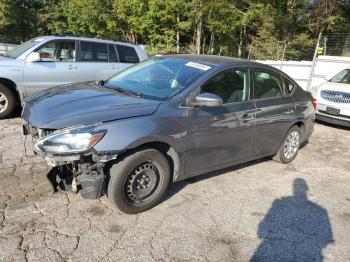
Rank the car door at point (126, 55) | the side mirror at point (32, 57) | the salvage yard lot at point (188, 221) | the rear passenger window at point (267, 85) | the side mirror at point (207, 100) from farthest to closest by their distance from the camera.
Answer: the car door at point (126, 55) < the side mirror at point (32, 57) < the rear passenger window at point (267, 85) < the side mirror at point (207, 100) < the salvage yard lot at point (188, 221)

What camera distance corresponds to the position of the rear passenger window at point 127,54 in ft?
29.2

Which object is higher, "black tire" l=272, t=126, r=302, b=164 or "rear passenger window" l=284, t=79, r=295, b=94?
"rear passenger window" l=284, t=79, r=295, b=94

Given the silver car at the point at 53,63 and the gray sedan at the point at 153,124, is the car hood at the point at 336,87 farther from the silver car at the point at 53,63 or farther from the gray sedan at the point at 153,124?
the silver car at the point at 53,63

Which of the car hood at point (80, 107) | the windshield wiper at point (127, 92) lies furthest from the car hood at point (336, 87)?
the car hood at point (80, 107)

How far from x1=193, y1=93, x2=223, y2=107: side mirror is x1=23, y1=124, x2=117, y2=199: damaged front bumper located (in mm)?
1171

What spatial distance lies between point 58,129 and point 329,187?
4021 mm

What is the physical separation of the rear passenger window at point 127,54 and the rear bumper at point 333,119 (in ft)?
16.5

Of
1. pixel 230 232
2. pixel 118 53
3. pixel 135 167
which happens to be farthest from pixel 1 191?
pixel 118 53

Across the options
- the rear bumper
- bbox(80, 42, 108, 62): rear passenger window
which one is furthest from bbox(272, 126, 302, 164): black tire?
bbox(80, 42, 108, 62): rear passenger window

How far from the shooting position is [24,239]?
134 inches

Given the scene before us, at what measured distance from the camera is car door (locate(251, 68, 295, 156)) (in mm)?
5195

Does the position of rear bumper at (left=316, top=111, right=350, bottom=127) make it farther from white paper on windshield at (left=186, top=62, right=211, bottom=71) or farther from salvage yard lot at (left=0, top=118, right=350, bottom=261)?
white paper on windshield at (left=186, top=62, right=211, bottom=71)

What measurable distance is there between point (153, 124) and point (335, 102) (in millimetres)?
7148

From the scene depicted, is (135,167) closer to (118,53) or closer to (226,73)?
(226,73)
